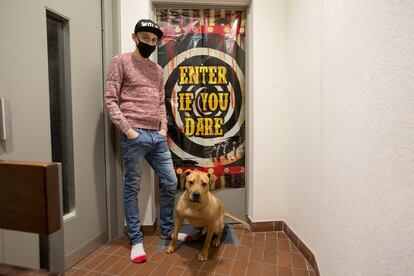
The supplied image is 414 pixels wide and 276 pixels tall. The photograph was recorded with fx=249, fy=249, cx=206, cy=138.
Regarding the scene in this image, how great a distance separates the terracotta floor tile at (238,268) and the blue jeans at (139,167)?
0.62 meters

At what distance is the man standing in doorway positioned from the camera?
1.64 metres

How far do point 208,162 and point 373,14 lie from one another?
63.0 inches

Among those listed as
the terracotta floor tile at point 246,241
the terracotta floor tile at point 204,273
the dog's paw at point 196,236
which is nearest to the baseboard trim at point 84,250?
the dog's paw at point 196,236

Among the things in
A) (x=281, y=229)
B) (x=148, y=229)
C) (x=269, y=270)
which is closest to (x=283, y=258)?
(x=269, y=270)

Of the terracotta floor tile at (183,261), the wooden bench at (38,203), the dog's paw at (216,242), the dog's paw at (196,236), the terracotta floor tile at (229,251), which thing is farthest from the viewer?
the dog's paw at (196,236)

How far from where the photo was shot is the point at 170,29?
6.84 ft

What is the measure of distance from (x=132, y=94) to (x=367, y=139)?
4.60ft

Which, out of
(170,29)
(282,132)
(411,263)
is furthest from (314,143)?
(170,29)

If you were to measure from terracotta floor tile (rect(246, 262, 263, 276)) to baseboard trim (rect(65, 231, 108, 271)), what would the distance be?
3.50 ft

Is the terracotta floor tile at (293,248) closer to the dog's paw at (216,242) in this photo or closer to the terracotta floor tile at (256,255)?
the terracotta floor tile at (256,255)

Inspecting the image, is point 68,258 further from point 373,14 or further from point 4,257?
point 373,14

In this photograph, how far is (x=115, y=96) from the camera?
1.64 m

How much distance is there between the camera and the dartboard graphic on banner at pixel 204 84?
2.10 m

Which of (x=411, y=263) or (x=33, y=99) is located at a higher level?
(x=33, y=99)
